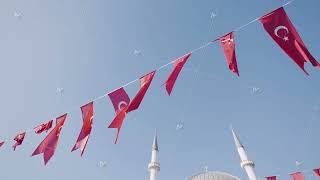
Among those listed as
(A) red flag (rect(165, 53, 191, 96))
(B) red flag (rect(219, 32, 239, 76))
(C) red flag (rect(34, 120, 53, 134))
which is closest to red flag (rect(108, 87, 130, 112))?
(A) red flag (rect(165, 53, 191, 96))

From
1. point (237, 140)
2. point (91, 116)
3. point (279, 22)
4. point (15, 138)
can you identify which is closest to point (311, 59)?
point (279, 22)

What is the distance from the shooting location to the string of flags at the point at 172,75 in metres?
7.68

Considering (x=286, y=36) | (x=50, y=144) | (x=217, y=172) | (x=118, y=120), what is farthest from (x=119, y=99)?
(x=217, y=172)

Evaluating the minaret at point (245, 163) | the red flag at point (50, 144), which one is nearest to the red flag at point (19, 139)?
the red flag at point (50, 144)

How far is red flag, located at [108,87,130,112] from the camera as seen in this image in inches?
394

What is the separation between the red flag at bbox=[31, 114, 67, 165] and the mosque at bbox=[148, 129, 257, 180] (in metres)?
32.4

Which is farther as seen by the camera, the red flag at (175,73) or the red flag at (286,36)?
the red flag at (175,73)

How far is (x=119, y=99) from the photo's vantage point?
10.1m

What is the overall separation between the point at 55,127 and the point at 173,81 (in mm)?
5121

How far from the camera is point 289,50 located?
302 inches

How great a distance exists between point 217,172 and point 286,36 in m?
48.6

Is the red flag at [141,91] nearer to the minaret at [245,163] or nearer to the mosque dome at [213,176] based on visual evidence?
the minaret at [245,163]

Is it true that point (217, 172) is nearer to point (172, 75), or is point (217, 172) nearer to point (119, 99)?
point (119, 99)

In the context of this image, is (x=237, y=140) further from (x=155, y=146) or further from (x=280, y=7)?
(x=280, y=7)
